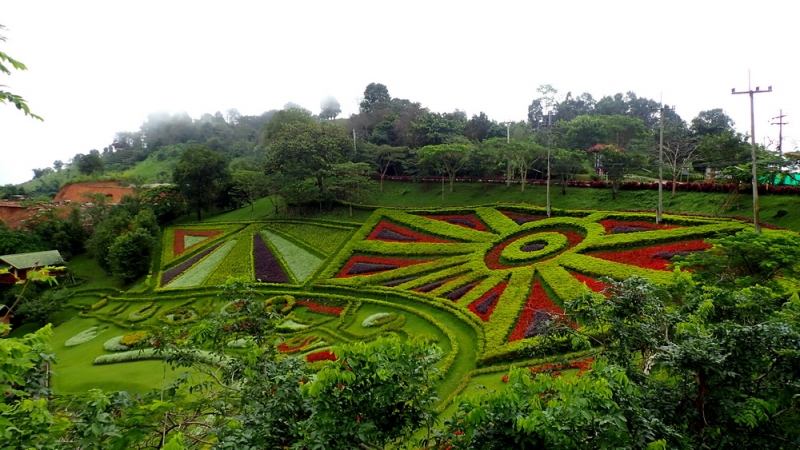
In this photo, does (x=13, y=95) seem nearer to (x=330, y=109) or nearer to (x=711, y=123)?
(x=711, y=123)

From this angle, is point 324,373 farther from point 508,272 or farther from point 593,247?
point 593,247

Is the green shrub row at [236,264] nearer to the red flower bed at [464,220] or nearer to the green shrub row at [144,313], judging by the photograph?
the green shrub row at [144,313]

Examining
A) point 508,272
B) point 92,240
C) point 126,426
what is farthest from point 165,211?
point 126,426

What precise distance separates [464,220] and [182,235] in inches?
802

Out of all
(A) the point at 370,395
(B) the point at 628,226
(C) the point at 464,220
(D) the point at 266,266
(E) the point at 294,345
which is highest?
(C) the point at 464,220

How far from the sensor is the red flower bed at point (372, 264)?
2075cm

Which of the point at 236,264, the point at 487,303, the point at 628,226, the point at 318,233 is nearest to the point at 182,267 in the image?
the point at 236,264

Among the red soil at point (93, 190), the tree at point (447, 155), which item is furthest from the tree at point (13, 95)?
the red soil at point (93, 190)

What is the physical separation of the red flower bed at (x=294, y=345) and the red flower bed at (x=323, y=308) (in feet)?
7.00

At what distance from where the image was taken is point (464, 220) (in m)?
23.0

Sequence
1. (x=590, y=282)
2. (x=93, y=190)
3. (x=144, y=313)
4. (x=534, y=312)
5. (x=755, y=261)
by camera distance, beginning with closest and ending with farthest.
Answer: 1. (x=755, y=261)
2. (x=534, y=312)
3. (x=590, y=282)
4. (x=144, y=313)
5. (x=93, y=190)

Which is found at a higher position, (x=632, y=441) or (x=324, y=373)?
(x=324, y=373)

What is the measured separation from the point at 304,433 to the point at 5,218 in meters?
→ 45.9

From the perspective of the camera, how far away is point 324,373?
4207 millimetres
